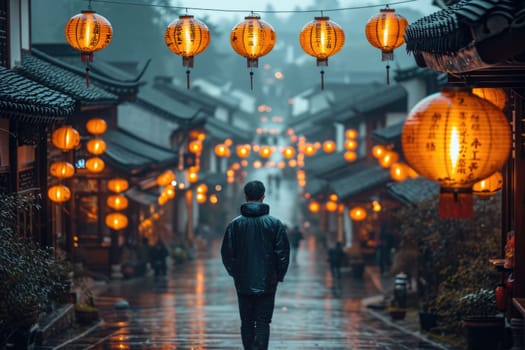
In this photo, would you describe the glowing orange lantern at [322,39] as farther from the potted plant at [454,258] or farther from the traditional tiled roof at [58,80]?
the traditional tiled roof at [58,80]

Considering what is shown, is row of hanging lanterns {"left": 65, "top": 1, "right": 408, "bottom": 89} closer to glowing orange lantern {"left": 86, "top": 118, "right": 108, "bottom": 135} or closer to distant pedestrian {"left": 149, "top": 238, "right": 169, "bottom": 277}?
glowing orange lantern {"left": 86, "top": 118, "right": 108, "bottom": 135}

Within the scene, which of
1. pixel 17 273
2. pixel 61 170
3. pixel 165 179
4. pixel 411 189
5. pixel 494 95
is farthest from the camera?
pixel 165 179

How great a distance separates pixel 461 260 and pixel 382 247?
21190 mm

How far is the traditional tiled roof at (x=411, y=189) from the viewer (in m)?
32.6

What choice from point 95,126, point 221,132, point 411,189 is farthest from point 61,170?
point 221,132

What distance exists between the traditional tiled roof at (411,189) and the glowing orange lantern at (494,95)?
15.2 m

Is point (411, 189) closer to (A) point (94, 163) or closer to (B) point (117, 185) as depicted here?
(B) point (117, 185)

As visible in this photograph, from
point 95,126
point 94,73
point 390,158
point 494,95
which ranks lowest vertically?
point 390,158

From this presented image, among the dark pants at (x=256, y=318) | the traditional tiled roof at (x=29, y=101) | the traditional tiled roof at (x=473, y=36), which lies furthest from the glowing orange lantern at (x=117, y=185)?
the traditional tiled roof at (x=473, y=36)

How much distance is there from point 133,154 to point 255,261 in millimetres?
28686

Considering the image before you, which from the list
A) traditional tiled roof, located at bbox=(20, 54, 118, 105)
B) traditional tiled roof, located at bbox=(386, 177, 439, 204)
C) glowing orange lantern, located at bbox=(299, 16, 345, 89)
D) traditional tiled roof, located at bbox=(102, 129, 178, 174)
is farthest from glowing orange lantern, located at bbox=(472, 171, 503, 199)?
traditional tiled roof, located at bbox=(102, 129, 178, 174)

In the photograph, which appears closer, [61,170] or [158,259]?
[61,170]

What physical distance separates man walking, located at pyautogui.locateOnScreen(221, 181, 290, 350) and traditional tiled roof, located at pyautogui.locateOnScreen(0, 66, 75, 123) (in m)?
5.01

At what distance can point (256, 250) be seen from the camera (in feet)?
42.9
